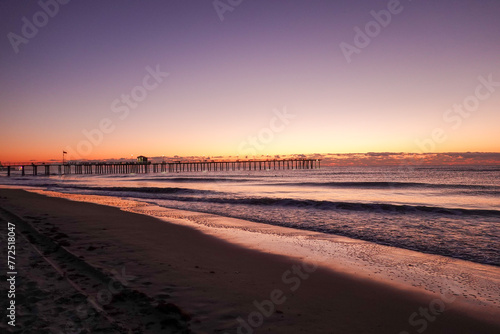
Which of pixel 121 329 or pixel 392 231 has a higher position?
pixel 121 329

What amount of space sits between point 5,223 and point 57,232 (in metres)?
2.78

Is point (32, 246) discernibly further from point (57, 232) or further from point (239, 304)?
point (239, 304)

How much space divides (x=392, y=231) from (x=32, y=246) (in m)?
10.9

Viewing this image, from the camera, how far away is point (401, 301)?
15.6ft

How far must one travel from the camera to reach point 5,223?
10.0m

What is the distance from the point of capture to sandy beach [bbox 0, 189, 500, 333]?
3.65 metres

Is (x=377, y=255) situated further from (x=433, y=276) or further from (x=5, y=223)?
(x=5, y=223)

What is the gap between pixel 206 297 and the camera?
4445 mm

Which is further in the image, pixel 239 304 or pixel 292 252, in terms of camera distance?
pixel 292 252

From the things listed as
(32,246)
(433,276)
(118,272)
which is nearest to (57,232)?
(32,246)

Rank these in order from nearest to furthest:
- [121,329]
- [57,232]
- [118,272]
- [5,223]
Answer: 1. [121,329]
2. [118,272]
3. [57,232]
4. [5,223]

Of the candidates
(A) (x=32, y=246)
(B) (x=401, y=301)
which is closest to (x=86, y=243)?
(A) (x=32, y=246)

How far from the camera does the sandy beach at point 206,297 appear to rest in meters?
3.65

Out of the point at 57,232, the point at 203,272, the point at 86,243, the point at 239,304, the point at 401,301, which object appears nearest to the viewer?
the point at 239,304
